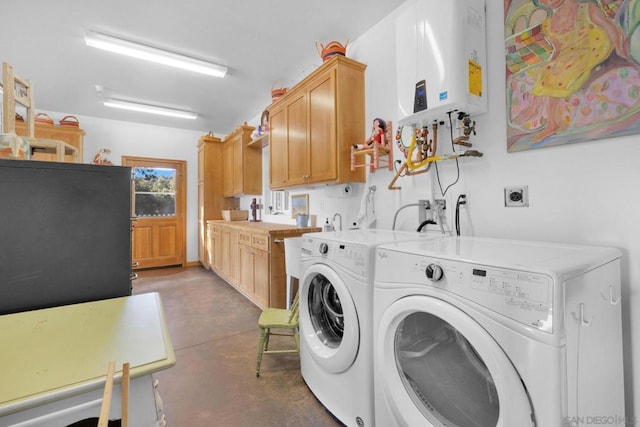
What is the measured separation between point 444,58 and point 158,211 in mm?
5672

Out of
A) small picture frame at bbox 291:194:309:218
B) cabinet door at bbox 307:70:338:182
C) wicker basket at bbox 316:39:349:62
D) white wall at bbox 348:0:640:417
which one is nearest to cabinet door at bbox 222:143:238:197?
small picture frame at bbox 291:194:309:218

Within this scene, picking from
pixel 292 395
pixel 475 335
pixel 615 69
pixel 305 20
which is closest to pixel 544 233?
pixel 615 69

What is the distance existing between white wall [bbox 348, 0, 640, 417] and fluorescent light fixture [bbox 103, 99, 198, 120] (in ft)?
13.5

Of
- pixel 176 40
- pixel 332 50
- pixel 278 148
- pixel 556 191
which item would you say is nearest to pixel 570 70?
pixel 556 191

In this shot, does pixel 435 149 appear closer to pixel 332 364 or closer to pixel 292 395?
pixel 332 364

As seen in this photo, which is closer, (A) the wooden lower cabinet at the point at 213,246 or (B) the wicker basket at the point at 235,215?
(A) the wooden lower cabinet at the point at 213,246

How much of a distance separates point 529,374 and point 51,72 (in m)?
4.94

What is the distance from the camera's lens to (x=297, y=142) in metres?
2.93

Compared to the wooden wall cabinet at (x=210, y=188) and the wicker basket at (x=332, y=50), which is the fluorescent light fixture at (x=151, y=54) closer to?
the wicker basket at (x=332, y=50)

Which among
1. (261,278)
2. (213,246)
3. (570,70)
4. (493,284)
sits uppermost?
(570,70)

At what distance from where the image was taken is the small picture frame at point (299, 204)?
3423mm

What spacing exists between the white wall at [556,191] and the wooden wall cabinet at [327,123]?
0.71m

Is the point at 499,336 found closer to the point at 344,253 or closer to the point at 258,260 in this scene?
the point at 344,253

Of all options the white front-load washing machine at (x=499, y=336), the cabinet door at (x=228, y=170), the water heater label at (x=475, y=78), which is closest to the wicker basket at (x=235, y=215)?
the cabinet door at (x=228, y=170)
